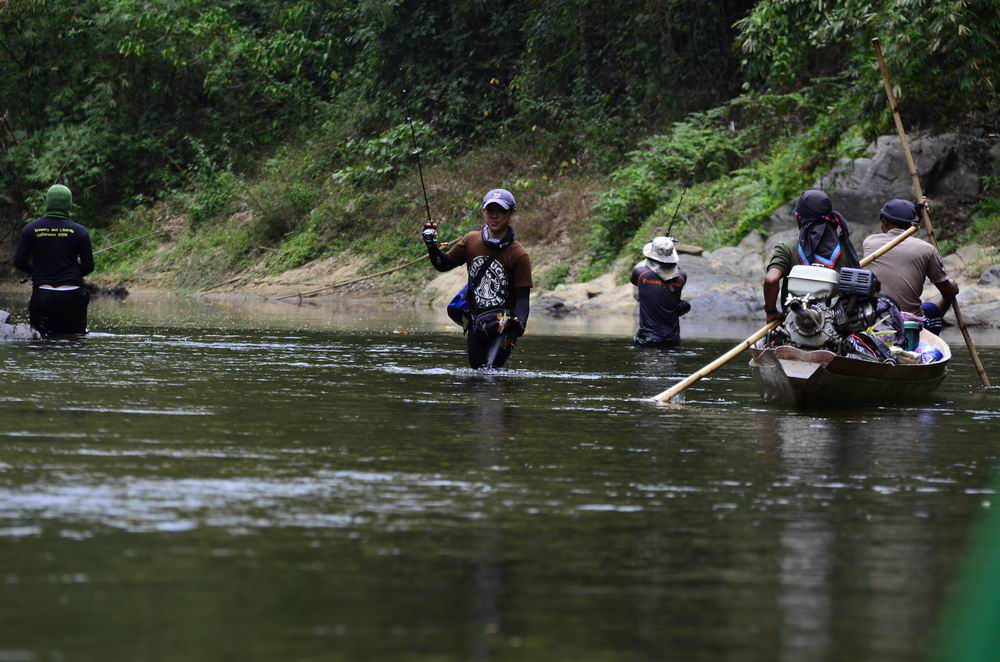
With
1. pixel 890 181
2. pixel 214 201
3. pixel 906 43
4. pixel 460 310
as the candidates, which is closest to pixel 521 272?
pixel 460 310

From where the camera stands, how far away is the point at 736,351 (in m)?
12.1

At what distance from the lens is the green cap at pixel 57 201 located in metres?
16.1

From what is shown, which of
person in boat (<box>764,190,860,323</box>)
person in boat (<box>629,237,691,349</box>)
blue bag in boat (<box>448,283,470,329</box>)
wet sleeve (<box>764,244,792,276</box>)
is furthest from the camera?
person in boat (<box>629,237,691,349</box>)

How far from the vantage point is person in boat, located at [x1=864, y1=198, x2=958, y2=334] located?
12.8 m

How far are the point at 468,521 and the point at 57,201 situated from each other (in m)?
11.5

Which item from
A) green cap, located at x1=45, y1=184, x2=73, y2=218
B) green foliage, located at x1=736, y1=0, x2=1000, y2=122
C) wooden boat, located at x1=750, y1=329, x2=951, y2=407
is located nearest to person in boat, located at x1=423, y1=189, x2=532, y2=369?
wooden boat, located at x1=750, y1=329, x2=951, y2=407

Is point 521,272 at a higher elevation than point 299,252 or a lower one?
lower

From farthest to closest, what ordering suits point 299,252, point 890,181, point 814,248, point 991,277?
point 299,252 → point 890,181 → point 991,277 → point 814,248

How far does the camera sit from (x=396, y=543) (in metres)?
5.50

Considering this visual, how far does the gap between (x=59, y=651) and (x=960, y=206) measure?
25.2 meters

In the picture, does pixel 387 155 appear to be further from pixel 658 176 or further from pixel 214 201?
pixel 658 176

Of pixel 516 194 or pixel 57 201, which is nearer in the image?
pixel 57 201

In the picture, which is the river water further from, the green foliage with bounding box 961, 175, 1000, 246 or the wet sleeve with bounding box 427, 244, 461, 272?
the green foliage with bounding box 961, 175, 1000, 246

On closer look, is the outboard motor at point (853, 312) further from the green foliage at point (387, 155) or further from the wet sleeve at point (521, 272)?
the green foliage at point (387, 155)
